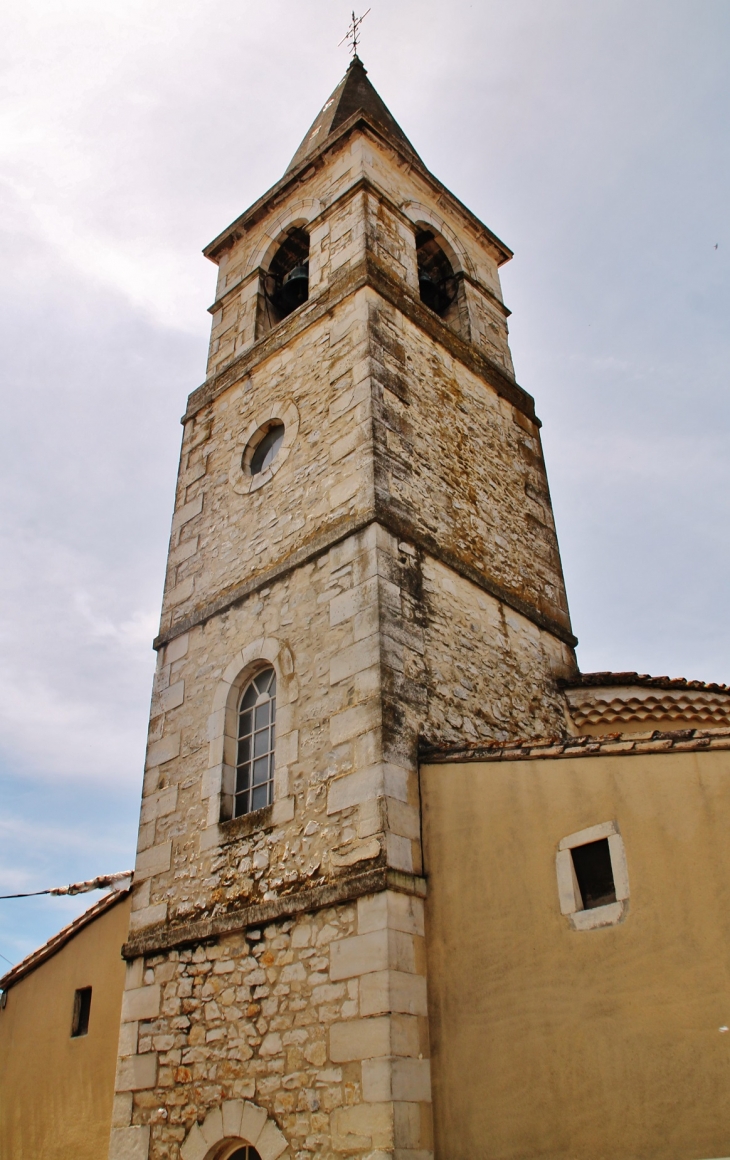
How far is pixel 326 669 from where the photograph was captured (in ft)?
21.4

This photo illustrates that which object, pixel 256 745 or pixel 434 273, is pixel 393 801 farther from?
pixel 434 273

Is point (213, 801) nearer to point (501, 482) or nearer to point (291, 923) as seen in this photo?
point (291, 923)

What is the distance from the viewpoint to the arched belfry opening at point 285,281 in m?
10.6

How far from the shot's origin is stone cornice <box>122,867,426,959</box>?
5.45m

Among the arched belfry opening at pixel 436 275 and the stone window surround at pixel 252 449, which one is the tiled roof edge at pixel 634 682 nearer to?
the stone window surround at pixel 252 449

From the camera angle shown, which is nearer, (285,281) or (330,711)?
(330,711)

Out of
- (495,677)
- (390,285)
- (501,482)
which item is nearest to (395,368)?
(390,285)

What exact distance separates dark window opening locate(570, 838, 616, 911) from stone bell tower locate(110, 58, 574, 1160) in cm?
105

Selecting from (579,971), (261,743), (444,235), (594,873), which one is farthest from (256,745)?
(444,235)

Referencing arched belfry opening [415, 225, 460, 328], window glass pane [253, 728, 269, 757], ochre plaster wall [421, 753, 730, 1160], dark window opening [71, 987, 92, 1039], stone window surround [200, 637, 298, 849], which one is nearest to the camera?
ochre plaster wall [421, 753, 730, 1160]

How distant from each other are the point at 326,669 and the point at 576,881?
232 cm

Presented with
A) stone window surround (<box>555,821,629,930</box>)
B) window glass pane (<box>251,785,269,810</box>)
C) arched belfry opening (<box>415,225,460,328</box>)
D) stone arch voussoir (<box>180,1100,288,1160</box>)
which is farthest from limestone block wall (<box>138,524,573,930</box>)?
arched belfry opening (<box>415,225,460,328</box>)

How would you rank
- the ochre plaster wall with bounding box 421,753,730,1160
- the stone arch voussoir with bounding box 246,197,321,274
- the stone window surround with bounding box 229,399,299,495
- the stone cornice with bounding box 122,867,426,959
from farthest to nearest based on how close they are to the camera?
the stone arch voussoir with bounding box 246,197,321,274 < the stone window surround with bounding box 229,399,299,495 < the stone cornice with bounding box 122,867,426,959 < the ochre plaster wall with bounding box 421,753,730,1160

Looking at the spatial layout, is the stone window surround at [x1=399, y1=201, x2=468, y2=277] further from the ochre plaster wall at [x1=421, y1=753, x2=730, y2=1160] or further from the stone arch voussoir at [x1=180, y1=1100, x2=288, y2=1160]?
the stone arch voussoir at [x1=180, y1=1100, x2=288, y2=1160]
